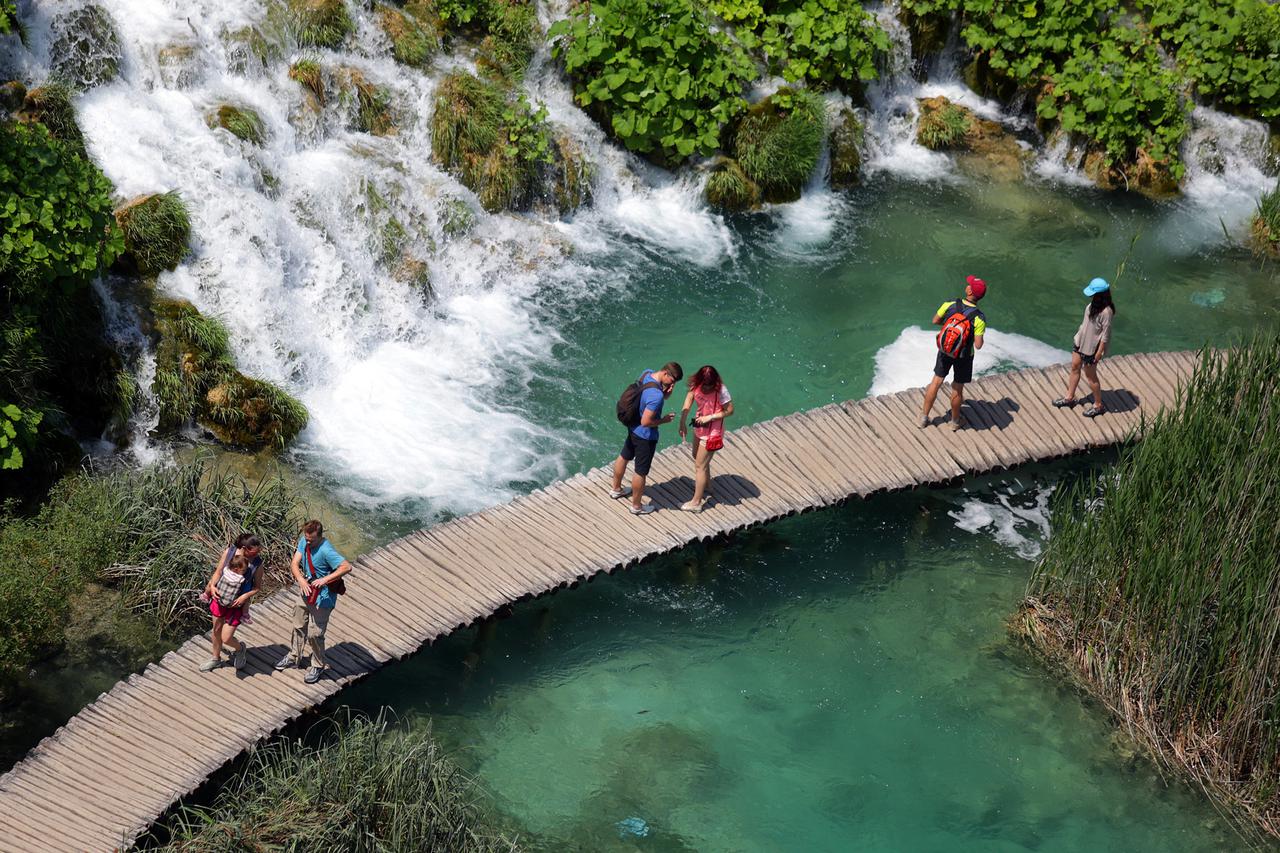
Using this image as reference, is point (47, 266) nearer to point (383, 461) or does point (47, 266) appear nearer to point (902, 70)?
point (383, 461)

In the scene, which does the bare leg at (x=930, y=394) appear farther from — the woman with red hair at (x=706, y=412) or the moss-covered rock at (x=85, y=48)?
the moss-covered rock at (x=85, y=48)

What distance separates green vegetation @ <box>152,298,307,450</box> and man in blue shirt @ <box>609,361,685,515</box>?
12.8ft

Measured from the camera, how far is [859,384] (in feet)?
60.3

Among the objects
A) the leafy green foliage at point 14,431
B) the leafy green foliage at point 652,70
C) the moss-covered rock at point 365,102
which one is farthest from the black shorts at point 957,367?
the leafy green foliage at point 14,431

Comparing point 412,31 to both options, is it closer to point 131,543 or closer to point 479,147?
point 479,147

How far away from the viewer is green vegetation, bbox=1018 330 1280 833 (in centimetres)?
1270

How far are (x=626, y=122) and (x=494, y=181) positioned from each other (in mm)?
2277

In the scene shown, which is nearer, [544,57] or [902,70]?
[544,57]

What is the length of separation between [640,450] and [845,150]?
9.10 metres

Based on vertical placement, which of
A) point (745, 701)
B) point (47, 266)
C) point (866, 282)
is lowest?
point (745, 701)

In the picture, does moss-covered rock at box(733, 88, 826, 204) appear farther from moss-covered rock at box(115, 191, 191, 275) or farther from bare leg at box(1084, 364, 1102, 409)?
moss-covered rock at box(115, 191, 191, 275)

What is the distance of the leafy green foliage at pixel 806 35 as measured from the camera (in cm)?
2195

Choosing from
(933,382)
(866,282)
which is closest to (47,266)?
(933,382)

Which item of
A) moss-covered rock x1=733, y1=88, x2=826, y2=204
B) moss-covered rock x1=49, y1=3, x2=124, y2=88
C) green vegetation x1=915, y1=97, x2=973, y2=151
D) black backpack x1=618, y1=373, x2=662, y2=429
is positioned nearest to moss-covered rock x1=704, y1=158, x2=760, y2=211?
moss-covered rock x1=733, y1=88, x2=826, y2=204
